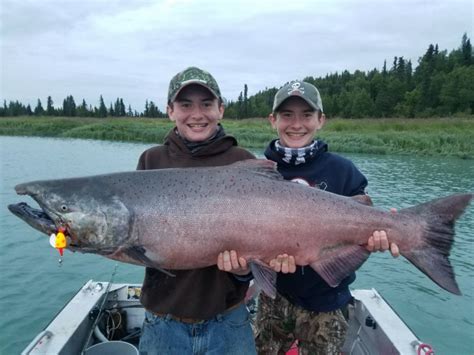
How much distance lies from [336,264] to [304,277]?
431 mm

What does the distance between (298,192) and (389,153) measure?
31611 mm

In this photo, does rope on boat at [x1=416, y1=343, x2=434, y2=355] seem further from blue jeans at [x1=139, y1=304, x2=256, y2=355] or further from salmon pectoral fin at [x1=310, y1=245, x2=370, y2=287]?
blue jeans at [x1=139, y1=304, x2=256, y2=355]

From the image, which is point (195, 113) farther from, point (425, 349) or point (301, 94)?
point (425, 349)

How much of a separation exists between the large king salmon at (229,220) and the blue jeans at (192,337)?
412 mm

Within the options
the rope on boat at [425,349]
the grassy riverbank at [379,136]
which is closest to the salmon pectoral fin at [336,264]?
the rope on boat at [425,349]

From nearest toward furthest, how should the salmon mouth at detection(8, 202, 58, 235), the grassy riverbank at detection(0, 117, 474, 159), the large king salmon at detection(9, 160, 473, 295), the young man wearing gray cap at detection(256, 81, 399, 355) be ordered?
the salmon mouth at detection(8, 202, 58, 235) < the large king salmon at detection(9, 160, 473, 295) < the young man wearing gray cap at detection(256, 81, 399, 355) < the grassy riverbank at detection(0, 117, 474, 159)

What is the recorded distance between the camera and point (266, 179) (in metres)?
3.27

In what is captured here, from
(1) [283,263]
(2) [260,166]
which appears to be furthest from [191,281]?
(2) [260,166]

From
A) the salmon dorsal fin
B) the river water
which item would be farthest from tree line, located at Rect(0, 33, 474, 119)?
the salmon dorsal fin

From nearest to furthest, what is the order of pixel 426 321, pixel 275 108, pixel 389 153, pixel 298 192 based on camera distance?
pixel 298 192
pixel 275 108
pixel 426 321
pixel 389 153

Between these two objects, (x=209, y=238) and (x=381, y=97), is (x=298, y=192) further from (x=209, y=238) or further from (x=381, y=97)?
(x=381, y=97)

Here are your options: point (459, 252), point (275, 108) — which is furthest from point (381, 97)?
point (275, 108)

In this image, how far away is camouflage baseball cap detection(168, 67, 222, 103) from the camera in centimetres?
332

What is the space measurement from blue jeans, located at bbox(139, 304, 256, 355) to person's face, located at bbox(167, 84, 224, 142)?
1404mm
